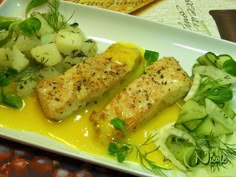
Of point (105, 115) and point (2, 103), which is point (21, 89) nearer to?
point (2, 103)

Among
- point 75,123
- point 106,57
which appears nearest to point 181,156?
point 75,123

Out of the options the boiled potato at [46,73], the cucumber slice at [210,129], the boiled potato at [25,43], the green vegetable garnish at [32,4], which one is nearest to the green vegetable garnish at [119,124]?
the cucumber slice at [210,129]

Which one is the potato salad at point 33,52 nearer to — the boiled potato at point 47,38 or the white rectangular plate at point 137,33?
the boiled potato at point 47,38

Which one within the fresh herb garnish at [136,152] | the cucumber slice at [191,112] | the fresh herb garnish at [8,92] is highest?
the fresh herb garnish at [8,92]

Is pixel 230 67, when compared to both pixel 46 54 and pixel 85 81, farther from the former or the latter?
pixel 46 54

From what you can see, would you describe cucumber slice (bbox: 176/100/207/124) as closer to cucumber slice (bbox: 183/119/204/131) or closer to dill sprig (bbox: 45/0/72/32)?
cucumber slice (bbox: 183/119/204/131)

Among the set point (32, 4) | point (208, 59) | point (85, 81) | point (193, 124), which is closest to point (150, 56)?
point (208, 59)
